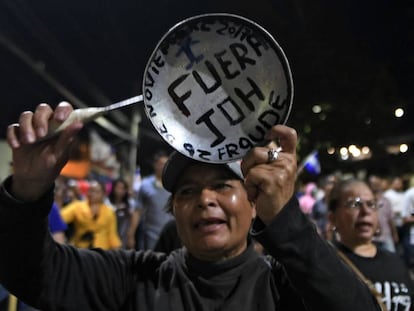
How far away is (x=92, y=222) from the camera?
5.97 m

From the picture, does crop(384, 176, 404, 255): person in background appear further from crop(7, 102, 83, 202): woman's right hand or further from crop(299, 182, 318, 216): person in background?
crop(7, 102, 83, 202): woman's right hand

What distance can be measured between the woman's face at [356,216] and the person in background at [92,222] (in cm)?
335

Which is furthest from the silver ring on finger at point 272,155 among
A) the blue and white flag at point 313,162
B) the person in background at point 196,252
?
the blue and white flag at point 313,162

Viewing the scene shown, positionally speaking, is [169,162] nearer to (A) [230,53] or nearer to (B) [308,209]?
(A) [230,53]

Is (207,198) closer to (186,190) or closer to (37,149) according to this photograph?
(186,190)

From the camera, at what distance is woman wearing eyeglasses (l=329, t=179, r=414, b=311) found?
2.88 metres

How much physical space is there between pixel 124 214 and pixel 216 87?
6.22m

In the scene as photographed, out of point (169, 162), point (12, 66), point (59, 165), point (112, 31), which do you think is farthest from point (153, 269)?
point (12, 66)

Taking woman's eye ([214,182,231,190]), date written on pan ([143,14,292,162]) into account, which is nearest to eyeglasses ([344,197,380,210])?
woman's eye ([214,182,231,190])

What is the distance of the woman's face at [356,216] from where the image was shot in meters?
3.26

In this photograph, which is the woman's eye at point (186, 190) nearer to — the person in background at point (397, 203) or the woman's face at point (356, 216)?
the woman's face at point (356, 216)

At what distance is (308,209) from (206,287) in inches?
269

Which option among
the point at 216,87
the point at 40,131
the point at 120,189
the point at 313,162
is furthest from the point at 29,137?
the point at 120,189

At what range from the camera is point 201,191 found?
175 centimetres
